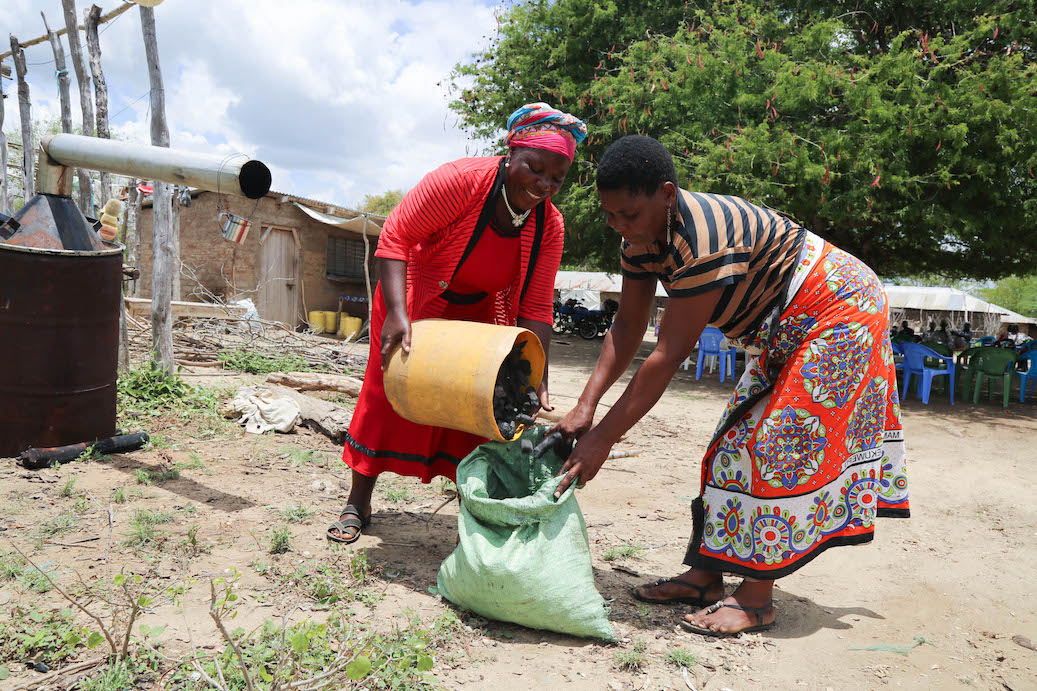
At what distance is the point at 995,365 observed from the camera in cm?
975

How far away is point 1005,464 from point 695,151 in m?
5.46

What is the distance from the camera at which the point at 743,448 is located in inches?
94.0

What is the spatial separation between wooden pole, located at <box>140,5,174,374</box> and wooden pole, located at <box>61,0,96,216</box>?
32.9 inches

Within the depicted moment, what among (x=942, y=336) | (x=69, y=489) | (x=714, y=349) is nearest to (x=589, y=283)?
(x=942, y=336)

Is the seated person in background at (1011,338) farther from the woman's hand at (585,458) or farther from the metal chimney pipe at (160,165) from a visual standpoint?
the metal chimney pipe at (160,165)

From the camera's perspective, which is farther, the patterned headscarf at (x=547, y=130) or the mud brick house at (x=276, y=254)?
the mud brick house at (x=276, y=254)

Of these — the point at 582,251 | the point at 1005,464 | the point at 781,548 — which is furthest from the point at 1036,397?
the point at 781,548

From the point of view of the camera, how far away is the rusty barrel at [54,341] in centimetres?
362

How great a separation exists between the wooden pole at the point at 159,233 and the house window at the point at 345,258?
8211 mm

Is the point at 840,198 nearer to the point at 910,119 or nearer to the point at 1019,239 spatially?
the point at 910,119

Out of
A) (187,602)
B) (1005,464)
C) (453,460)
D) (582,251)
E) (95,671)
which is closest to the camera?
(95,671)

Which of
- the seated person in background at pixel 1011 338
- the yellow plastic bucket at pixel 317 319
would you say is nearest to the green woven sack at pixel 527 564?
the yellow plastic bucket at pixel 317 319

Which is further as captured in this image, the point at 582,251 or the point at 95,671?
the point at 582,251

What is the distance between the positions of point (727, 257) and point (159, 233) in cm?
585
